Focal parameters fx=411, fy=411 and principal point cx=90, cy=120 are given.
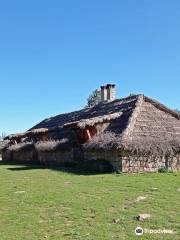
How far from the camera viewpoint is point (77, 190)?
554 inches

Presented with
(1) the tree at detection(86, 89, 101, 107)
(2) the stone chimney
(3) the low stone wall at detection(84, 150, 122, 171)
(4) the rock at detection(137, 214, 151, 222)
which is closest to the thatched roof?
(3) the low stone wall at detection(84, 150, 122, 171)

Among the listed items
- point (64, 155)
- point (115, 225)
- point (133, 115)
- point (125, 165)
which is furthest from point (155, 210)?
point (64, 155)

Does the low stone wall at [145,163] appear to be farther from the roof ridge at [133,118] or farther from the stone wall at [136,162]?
the roof ridge at [133,118]

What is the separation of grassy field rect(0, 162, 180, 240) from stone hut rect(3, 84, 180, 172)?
3.83 m

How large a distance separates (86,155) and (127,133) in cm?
327

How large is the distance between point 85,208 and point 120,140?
9809 millimetres

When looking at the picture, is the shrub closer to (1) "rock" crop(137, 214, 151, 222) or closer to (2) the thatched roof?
(2) the thatched roof

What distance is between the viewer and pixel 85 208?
11.0 meters

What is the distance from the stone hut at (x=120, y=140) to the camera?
20688 mm

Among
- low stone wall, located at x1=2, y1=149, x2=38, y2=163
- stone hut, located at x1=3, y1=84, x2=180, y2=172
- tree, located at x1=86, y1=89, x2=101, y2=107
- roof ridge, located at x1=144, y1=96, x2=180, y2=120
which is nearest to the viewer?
stone hut, located at x1=3, y1=84, x2=180, y2=172

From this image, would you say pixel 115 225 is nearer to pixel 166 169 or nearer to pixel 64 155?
pixel 166 169

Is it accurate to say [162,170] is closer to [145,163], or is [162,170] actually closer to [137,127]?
[145,163]

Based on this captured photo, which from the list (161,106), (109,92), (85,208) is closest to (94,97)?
(109,92)

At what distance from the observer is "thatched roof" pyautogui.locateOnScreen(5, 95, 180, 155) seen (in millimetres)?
20891
